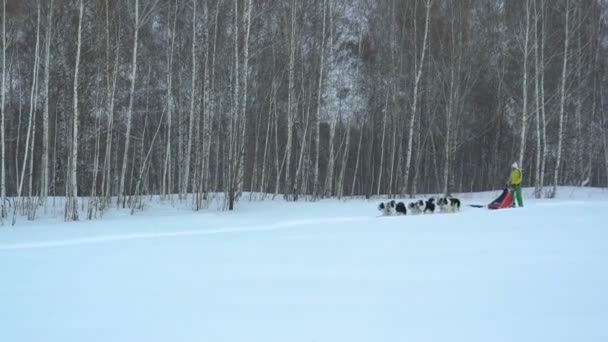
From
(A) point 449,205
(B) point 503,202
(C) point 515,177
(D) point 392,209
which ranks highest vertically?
(C) point 515,177

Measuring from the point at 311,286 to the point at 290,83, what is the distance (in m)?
12.3

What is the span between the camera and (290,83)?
50.0ft

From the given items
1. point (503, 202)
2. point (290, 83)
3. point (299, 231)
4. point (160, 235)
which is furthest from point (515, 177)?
point (160, 235)

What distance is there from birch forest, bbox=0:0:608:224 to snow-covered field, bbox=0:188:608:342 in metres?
5.78

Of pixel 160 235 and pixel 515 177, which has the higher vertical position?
pixel 515 177

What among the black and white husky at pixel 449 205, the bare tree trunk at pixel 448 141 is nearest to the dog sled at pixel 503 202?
the black and white husky at pixel 449 205

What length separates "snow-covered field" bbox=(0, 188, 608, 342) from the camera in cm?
283

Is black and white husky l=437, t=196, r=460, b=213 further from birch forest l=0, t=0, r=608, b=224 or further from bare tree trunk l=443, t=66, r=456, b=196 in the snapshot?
bare tree trunk l=443, t=66, r=456, b=196

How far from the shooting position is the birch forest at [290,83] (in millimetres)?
13250

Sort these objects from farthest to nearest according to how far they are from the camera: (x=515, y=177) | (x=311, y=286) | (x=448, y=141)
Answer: (x=448, y=141), (x=515, y=177), (x=311, y=286)

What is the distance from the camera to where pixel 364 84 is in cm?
2241

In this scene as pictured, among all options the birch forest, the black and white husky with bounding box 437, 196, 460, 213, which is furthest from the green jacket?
the birch forest

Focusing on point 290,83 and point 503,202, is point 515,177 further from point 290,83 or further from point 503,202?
point 290,83

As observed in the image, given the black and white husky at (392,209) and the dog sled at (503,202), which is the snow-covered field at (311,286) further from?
the dog sled at (503,202)
